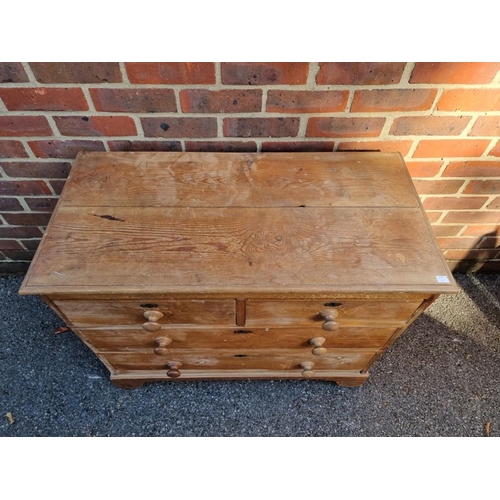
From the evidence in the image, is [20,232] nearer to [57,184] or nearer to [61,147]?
[57,184]

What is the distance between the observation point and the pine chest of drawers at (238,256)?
0.95m

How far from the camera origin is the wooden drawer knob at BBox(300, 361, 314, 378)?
1353 mm

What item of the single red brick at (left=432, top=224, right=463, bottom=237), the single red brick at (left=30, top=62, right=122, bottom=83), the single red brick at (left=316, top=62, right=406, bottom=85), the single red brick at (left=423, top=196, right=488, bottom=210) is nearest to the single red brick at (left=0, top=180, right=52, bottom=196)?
the single red brick at (left=30, top=62, right=122, bottom=83)

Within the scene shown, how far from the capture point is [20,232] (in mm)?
1668

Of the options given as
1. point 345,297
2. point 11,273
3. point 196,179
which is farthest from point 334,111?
point 11,273

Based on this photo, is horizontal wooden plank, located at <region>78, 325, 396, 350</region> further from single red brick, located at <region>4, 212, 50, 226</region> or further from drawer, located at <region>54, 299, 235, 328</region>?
single red brick, located at <region>4, 212, 50, 226</region>

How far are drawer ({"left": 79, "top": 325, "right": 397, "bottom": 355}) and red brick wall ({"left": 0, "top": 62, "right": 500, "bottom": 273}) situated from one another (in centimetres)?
66

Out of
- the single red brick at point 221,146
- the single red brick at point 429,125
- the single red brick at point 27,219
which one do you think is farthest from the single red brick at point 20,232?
the single red brick at point 429,125

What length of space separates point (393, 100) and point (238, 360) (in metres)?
1.09

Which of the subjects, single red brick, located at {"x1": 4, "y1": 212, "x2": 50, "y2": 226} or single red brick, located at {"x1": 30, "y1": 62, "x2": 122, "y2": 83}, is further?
single red brick, located at {"x1": 4, "y1": 212, "x2": 50, "y2": 226}

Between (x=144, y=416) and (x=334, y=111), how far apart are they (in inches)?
56.1

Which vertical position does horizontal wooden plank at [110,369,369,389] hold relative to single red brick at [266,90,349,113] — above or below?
below

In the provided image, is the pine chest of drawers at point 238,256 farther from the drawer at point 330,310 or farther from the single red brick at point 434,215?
the single red brick at point 434,215

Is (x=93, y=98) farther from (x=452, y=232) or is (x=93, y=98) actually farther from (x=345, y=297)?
(x=452, y=232)
